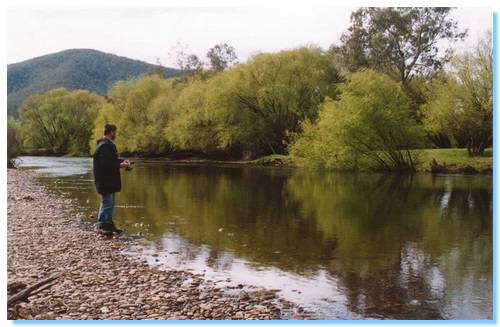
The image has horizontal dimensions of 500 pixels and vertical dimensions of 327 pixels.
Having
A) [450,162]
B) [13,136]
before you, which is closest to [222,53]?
[13,136]

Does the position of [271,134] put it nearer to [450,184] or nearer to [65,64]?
[450,184]

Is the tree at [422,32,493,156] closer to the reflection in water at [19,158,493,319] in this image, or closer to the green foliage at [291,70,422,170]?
the reflection in water at [19,158,493,319]

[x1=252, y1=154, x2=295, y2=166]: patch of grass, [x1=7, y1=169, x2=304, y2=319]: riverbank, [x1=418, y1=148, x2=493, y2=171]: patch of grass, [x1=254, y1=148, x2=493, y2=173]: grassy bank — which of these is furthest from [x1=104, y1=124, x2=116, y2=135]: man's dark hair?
[x1=252, y1=154, x2=295, y2=166]: patch of grass

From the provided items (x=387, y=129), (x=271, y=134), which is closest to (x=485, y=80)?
(x=387, y=129)

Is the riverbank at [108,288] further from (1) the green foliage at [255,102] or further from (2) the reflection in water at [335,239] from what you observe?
(1) the green foliage at [255,102]

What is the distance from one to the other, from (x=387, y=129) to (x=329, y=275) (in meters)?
20.1

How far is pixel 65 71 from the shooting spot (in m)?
8.74

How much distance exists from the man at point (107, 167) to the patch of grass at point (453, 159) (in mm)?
9274

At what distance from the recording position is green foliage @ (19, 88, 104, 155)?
9.89 meters

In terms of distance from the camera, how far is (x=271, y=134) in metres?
34.2

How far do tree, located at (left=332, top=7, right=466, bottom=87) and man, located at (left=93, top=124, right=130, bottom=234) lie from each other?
471 cm

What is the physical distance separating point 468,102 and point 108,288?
1127 centimetres

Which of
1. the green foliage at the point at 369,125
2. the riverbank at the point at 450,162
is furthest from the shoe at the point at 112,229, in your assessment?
the green foliage at the point at 369,125

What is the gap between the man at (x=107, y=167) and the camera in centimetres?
866
